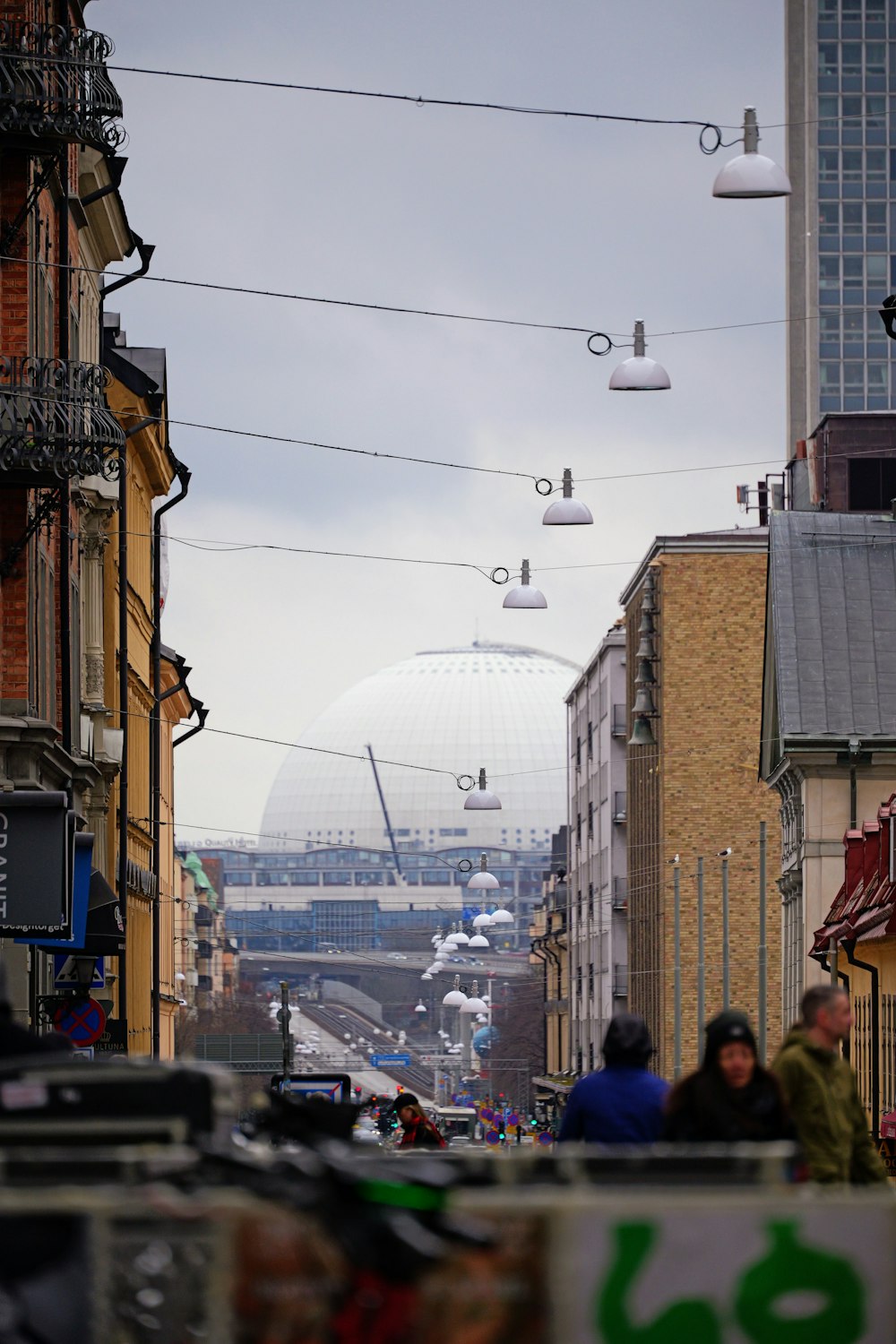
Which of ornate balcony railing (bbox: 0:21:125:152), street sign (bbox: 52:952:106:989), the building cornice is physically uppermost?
the building cornice

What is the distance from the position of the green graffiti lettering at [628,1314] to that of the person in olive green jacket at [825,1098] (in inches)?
175

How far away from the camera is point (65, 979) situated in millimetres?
31703

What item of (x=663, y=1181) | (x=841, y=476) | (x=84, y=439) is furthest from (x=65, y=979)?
(x=841, y=476)

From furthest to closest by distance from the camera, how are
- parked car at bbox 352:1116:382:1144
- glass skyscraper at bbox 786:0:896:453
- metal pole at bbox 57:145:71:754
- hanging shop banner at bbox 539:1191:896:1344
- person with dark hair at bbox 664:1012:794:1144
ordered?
glass skyscraper at bbox 786:0:896:453, metal pole at bbox 57:145:71:754, parked car at bbox 352:1116:382:1144, person with dark hair at bbox 664:1012:794:1144, hanging shop banner at bbox 539:1191:896:1344

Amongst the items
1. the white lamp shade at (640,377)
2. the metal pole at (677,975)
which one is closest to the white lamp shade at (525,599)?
the white lamp shade at (640,377)

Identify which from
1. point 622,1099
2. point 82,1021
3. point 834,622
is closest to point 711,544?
point 834,622

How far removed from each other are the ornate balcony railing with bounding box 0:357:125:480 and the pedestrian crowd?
15.3 meters

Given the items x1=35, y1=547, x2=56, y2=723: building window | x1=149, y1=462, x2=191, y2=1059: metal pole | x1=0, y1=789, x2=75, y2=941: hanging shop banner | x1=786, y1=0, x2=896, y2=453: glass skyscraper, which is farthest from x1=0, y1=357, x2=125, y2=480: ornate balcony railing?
x1=786, y1=0, x2=896, y2=453: glass skyscraper

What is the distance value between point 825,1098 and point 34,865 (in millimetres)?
14529

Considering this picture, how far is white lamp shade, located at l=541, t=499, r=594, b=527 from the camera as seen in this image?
37594mm

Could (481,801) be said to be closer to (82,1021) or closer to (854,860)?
(854,860)

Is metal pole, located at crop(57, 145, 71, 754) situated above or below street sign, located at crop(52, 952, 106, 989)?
above

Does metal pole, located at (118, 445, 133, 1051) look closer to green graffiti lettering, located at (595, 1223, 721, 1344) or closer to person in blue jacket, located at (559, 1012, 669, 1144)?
person in blue jacket, located at (559, 1012, 669, 1144)

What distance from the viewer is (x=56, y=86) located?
1052 inches
